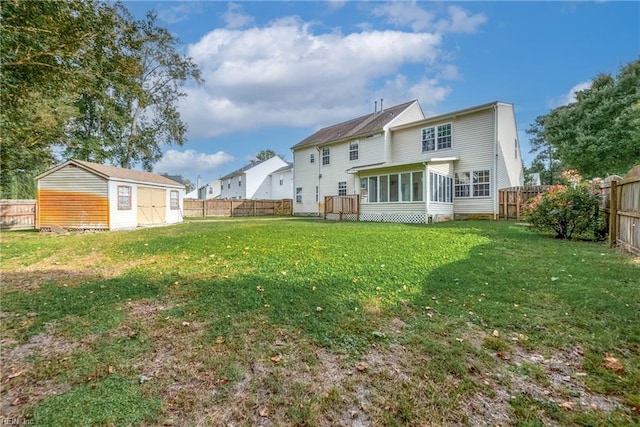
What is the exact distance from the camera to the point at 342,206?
61.3 feet

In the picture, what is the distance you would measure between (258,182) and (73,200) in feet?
80.6

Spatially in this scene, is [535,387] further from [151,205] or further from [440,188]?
[151,205]

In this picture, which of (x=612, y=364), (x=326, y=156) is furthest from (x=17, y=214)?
(x=612, y=364)

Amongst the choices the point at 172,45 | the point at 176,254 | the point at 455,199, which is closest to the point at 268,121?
the point at 172,45

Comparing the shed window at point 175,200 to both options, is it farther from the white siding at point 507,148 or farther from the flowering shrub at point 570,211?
the white siding at point 507,148

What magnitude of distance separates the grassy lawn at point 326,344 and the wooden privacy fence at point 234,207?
23.2 m

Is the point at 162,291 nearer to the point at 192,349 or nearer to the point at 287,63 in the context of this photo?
the point at 192,349

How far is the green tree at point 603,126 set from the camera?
17.6m

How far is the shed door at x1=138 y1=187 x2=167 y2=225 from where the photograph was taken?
16.1 meters

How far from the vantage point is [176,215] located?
19078mm

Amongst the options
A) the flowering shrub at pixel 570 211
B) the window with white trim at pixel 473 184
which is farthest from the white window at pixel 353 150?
the flowering shrub at pixel 570 211

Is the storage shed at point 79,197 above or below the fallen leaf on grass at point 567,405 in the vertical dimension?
above

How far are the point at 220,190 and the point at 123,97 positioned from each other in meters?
22.2

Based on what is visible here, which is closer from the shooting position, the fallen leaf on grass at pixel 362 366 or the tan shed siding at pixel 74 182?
the fallen leaf on grass at pixel 362 366
